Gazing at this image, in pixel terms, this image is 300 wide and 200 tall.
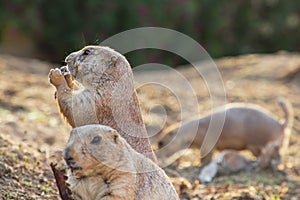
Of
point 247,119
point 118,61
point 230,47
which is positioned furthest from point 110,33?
point 118,61

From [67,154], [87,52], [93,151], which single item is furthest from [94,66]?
[67,154]

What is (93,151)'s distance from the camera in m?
4.35

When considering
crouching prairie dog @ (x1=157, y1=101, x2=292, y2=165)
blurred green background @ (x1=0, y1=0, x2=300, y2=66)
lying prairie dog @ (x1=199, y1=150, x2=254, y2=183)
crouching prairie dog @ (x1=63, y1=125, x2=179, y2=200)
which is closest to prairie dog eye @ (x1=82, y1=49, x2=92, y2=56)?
crouching prairie dog @ (x1=63, y1=125, x2=179, y2=200)

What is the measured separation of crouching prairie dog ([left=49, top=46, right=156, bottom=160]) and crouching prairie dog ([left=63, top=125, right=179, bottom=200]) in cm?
74

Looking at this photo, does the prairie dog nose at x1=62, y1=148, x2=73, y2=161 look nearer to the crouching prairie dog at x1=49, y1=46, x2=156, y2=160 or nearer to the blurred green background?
the crouching prairie dog at x1=49, y1=46, x2=156, y2=160

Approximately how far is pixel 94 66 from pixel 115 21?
1390 cm

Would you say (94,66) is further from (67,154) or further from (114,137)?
(67,154)

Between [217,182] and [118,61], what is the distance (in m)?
2.83

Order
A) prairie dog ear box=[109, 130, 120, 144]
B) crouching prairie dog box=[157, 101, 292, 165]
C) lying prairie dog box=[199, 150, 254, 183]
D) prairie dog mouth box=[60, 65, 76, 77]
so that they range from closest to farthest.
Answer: prairie dog ear box=[109, 130, 120, 144] → prairie dog mouth box=[60, 65, 76, 77] → lying prairie dog box=[199, 150, 254, 183] → crouching prairie dog box=[157, 101, 292, 165]

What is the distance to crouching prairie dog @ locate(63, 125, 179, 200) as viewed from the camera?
4.30 meters

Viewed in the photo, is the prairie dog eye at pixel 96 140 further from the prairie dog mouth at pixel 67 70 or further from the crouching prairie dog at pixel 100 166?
the prairie dog mouth at pixel 67 70

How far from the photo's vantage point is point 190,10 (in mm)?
19656

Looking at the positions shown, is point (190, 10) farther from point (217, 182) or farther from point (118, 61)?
point (118, 61)

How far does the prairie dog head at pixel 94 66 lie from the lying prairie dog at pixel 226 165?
2.96m
